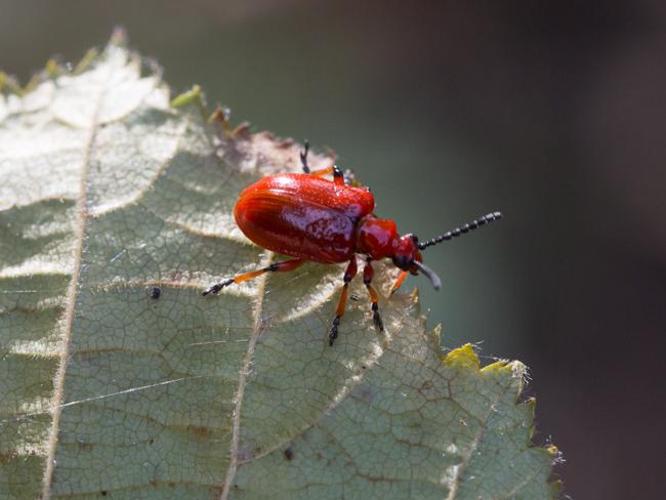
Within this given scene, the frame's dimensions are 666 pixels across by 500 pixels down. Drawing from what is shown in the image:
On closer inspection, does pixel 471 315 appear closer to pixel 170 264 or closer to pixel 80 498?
pixel 170 264

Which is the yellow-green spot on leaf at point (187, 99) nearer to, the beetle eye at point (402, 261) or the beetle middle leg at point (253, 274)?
the beetle middle leg at point (253, 274)

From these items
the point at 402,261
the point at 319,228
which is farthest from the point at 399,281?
the point at 319,228

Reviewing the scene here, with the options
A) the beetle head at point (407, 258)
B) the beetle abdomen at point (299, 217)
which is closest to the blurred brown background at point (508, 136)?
the beetle head at point (407, 258)

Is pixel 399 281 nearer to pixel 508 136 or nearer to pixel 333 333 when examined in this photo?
pixel 333 333

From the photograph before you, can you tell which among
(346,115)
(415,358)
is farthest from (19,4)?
(415,358)

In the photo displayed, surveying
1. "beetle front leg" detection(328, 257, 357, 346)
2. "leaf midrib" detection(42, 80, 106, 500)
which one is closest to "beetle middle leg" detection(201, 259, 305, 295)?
"beetle front leg" detection(328, 257, 357, 346)
